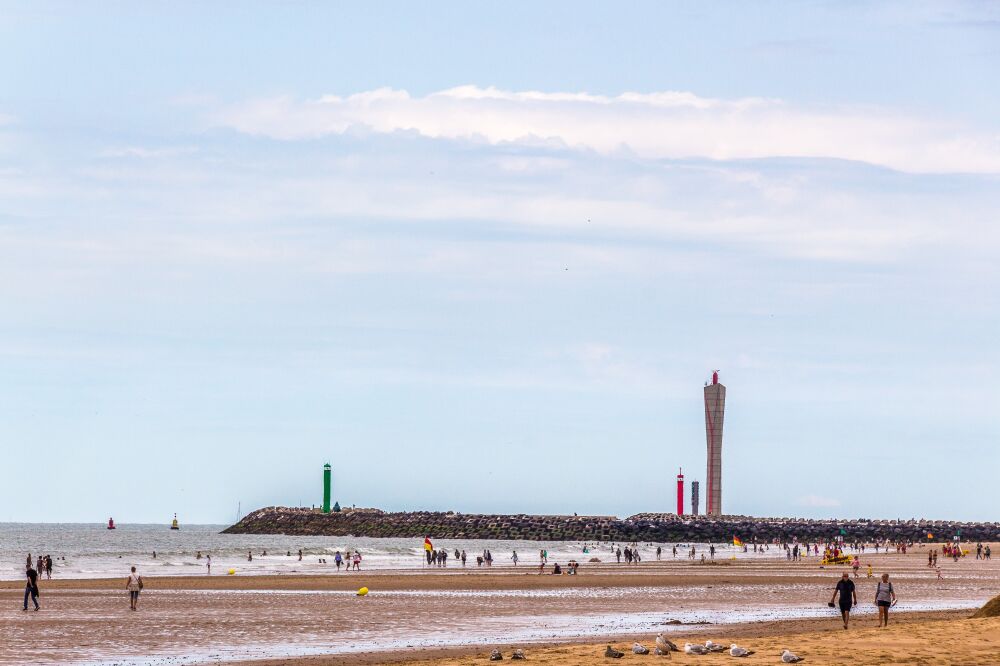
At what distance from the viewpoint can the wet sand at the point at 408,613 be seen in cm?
2769

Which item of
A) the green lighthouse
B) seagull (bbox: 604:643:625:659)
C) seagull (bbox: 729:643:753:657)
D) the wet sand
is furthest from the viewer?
the green lighthouse

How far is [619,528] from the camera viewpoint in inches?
5605

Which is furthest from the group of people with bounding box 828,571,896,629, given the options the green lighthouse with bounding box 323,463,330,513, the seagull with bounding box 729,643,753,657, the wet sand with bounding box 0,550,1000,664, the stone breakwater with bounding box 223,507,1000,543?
the green lighthouse with bounding box 323,463,330,513

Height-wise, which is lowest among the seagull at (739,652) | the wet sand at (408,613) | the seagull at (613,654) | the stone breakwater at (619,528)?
the stone breakwater at (619,528)

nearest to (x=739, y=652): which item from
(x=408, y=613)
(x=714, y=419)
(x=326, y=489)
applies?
(x=408, y=613)

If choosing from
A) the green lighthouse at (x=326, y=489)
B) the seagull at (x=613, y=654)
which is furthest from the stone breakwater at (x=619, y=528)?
the seagull at (x=613, y=654)

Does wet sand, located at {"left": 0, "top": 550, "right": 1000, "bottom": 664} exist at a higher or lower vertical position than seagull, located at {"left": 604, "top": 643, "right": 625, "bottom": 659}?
lower

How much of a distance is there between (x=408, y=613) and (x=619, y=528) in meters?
107

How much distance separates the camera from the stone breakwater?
135750 mm

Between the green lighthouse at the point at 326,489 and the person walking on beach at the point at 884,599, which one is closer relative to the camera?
the person walking on beach at the point at 884,599

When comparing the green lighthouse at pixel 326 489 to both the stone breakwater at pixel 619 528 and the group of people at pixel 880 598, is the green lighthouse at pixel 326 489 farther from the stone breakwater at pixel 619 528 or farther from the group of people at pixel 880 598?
the group of people at pixel 880 598

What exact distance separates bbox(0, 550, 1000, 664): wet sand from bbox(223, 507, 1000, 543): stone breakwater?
74.5m

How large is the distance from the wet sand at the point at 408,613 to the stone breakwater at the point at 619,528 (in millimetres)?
74484

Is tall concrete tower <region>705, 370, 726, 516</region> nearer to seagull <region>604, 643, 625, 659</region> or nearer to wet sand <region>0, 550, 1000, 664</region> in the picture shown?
wet sand <region>0, 550, 1000, 664</region>
